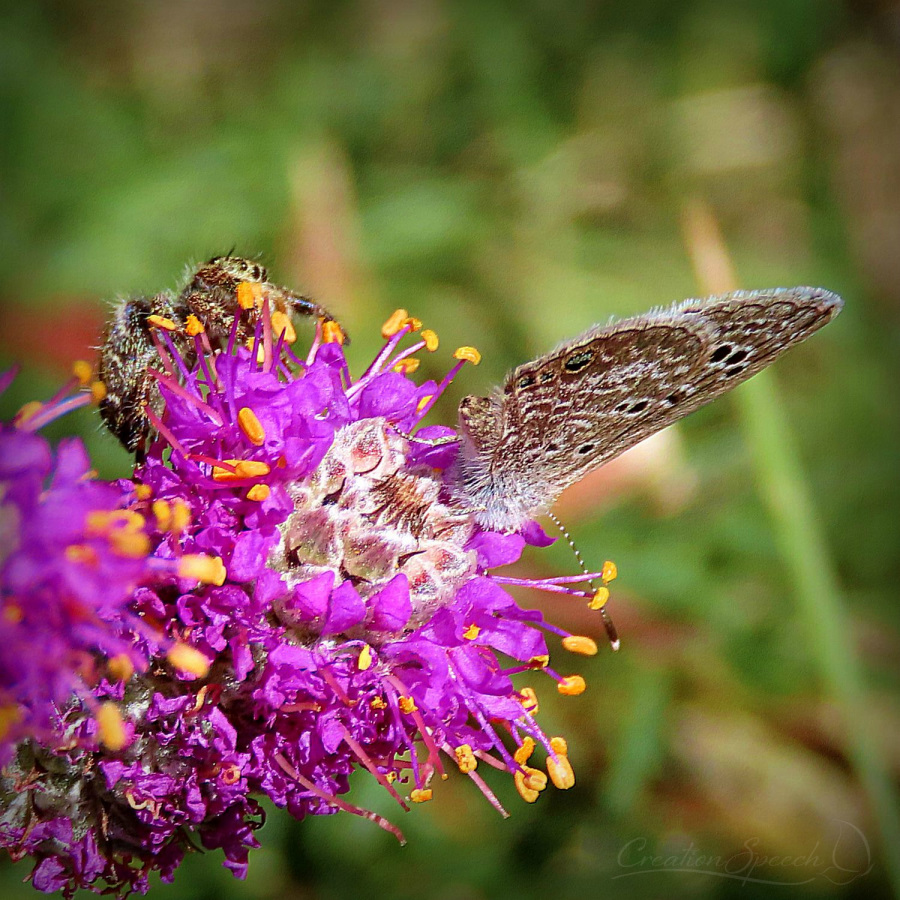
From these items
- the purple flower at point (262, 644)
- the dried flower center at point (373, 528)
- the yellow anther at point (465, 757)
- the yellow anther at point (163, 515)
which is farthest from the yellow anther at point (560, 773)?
the yellow anther at point (163, 515)

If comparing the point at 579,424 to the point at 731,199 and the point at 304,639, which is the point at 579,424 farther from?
the point at 731,199

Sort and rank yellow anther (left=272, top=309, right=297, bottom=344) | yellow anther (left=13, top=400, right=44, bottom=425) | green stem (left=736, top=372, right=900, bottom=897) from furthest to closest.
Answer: green stem (left=736, top=372, right=900, bottom=897)
yellow anther (left=272, top=309, right=297, bottom=344)
yellow anther (left=13, top=400, right=44, bottom=425)

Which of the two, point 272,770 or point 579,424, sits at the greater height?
point 579,424

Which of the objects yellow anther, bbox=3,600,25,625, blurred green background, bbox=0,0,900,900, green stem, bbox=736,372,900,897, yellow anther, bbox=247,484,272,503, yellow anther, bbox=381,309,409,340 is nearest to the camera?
yellow anther, bbox=3,600,25,625

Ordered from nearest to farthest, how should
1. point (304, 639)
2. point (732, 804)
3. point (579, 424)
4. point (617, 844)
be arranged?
point (304, 639) < point (579, 424) < point (617, 844) < point (732, 804)

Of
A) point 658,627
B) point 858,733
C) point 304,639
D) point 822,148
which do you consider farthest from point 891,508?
point 304,639

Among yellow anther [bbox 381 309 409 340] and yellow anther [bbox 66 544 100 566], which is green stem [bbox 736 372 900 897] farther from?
yellow anther [bbox 66 544 100 566]

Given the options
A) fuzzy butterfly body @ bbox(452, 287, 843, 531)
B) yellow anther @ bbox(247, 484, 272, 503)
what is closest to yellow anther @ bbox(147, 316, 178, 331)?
yellow anther @ bbox(247, 484, 272, 503)

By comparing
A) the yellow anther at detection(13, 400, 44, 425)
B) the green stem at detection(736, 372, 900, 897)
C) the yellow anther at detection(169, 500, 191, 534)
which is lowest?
the green stem at detection(736, 372, 900, 897)
